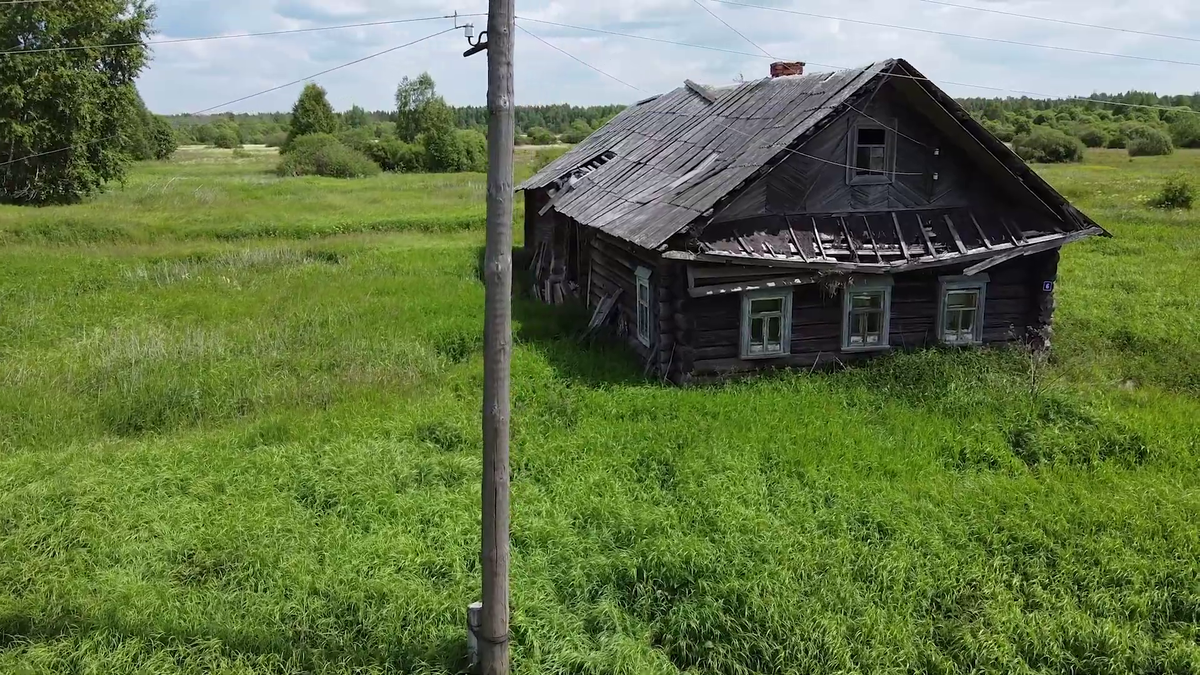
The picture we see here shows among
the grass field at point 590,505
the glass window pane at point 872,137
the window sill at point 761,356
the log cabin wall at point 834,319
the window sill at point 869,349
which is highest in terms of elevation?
the glass window pane at point 872,137

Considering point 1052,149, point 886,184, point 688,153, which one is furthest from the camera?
point 1052,149

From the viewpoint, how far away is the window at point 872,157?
12719 mm

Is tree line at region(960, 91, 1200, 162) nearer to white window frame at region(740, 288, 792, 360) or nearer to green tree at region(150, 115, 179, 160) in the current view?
white window frame at region(740, 288, 792, 360)

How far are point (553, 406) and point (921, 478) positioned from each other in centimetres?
484

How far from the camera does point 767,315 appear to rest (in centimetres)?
1252

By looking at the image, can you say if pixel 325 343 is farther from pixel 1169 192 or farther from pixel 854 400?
pixel 1169 192

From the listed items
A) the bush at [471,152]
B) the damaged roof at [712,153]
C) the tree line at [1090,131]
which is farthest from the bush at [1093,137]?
the damaged roof at [712,153]

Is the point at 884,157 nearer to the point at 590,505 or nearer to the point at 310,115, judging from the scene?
the point at 590,505

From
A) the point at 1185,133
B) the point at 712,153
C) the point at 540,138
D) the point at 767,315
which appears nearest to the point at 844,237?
the point at 767,315

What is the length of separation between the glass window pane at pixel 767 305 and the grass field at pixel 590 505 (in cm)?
114

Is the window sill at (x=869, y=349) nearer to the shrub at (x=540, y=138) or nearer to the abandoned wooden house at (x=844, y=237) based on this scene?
the abandoned wooden house at (x=844, y=237)

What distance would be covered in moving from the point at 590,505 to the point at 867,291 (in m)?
6.79

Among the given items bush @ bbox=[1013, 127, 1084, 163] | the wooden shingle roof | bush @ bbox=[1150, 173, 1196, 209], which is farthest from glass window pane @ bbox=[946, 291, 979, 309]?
bush @ bbox=[1013, 127, 1084, 163]

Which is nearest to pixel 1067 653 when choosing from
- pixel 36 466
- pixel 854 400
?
pixel 854 400
